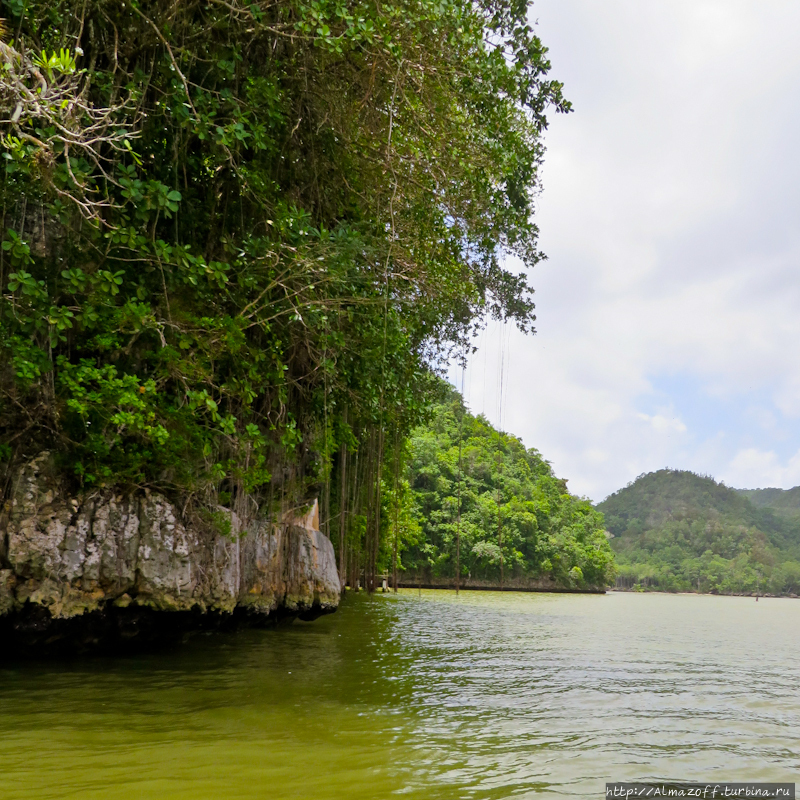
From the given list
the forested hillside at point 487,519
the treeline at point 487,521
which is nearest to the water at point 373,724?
the forested hillside at point 487,519

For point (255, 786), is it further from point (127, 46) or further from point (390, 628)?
point (390, 628)

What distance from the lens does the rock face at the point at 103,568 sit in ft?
18.5

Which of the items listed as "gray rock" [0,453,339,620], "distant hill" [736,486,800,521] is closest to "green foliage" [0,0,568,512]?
"gray rock" [0,453,339,620]

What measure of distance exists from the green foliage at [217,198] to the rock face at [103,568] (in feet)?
1.09

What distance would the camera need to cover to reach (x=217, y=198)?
708cm

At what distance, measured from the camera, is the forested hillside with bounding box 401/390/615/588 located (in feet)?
141

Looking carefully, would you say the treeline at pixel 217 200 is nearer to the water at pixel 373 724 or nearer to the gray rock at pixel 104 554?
the gray rock at pixel 104 554

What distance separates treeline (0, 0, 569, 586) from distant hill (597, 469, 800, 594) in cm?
6956

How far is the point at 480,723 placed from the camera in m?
4.54

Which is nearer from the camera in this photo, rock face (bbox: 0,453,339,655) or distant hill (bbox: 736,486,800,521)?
rock face (bbox: 0,453,339,655)

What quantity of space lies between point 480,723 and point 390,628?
266 inches

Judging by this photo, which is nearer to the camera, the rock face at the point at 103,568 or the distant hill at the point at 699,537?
the rock face at the point at 103,568

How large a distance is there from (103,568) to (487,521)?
131 feet

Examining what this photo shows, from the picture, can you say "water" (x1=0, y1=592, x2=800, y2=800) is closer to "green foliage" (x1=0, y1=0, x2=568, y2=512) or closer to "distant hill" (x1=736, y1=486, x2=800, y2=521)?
"green foliage" (x1=0, y1=0, x2=568, y2=512)
